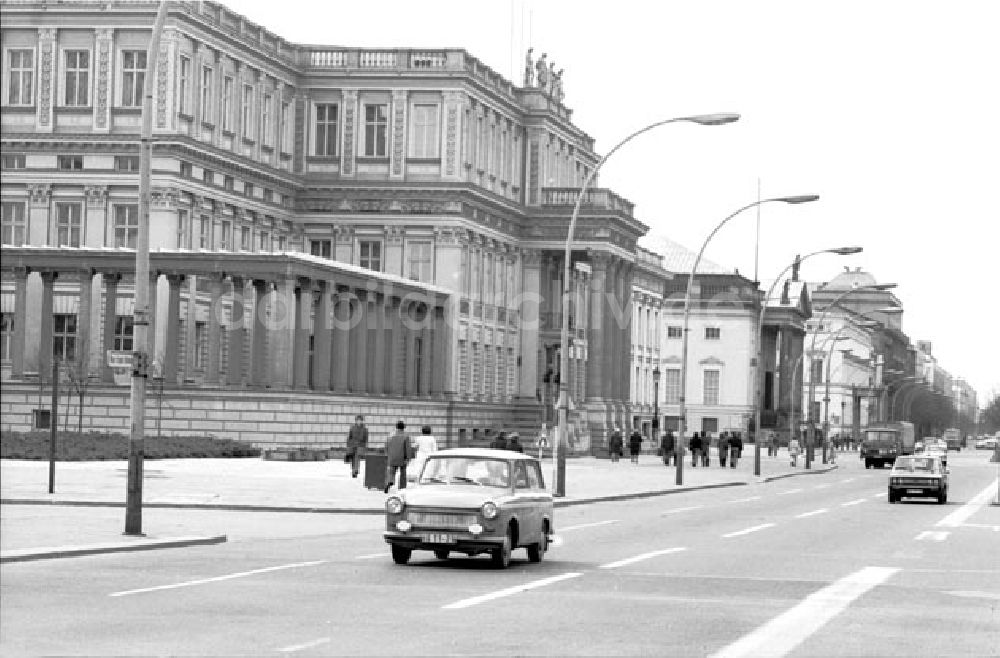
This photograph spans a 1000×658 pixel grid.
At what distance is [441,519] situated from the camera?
901 inches

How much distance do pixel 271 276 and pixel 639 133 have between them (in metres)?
28.7

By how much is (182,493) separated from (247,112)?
49.5m

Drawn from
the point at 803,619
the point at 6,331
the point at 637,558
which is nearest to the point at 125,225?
the point at 6,331

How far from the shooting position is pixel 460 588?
Result: 19.9 metres

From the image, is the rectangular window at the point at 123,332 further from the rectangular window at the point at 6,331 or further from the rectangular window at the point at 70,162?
the rectangular window at the point at 70,162

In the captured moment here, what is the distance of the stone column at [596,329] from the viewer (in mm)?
103562

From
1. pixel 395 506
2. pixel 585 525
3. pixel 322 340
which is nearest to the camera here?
pixel 395 506

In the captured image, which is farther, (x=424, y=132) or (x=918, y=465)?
(x=424, y=132)

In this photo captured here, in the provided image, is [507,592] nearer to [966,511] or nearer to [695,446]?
[966,511]

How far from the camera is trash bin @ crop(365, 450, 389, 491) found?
44.5 meters

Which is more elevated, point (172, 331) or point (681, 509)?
point (172, 331)

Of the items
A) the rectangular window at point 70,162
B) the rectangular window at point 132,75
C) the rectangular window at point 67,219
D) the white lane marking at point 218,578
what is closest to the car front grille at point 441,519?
the white lane marking at point 218,578

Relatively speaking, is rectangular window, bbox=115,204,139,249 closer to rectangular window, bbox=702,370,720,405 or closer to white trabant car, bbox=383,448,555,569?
white trabant car, bbox=383,448,555,569

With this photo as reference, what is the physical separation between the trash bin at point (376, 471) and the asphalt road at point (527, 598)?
11.7m
